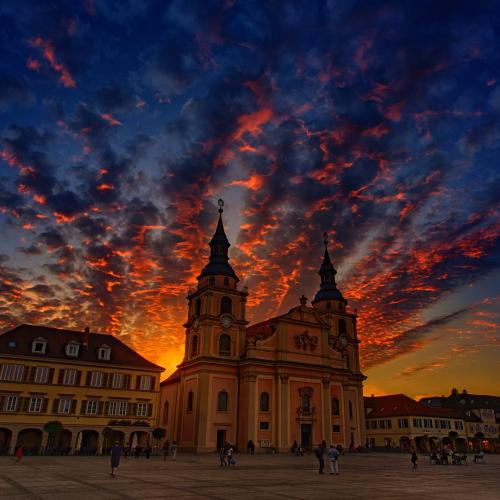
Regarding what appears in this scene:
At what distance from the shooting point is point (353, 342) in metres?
76.8

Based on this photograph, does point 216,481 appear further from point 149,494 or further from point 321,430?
point 321,430

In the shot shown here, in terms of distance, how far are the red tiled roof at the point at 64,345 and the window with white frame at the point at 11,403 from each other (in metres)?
4.54

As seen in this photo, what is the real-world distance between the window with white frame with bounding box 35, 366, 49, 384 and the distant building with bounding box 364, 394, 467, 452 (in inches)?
2291

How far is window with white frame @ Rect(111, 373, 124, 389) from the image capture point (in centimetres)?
5419

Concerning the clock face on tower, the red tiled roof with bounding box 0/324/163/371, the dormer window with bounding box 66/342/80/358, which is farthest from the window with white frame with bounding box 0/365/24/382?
the clock face on tower

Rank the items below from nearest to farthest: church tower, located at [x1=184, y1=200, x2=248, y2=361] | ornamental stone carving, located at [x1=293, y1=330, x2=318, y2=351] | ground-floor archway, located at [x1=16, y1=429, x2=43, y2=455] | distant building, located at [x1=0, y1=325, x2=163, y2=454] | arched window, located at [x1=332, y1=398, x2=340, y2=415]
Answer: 1. distant building, located at [x1=0, y1=325, x2=163, y2=454]
2. ground-floor archway, located at [x1=16, y1=429, x2=43, y2=455]
3. church tower, located at [x1=184, y1=200, x2=248, y2=361]
4. ornamental stone carving, located at [x1=293, y1=330, x2=318, y2=351]
5. arched window, located at [x1=332, y1=398, x2=340, y2=415]

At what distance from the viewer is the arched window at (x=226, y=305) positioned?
62.2 m

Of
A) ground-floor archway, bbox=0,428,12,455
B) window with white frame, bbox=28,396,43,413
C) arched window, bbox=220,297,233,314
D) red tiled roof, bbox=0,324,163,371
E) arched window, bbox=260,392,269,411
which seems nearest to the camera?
ground-floor archway, bbox=0,428,12,455

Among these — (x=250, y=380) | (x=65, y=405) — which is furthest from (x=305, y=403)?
(x=65, y=405)

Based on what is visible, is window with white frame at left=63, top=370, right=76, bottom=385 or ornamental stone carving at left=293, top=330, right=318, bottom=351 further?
ornamental stone carving at left=293, top=330, right=318, bottom=351

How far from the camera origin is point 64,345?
178 ft

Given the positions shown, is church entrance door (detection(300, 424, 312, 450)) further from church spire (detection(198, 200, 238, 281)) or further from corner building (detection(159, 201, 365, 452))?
church spire (detection(198, 200, 238, 281))

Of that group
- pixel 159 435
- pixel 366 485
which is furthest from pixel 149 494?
pixel 159 435

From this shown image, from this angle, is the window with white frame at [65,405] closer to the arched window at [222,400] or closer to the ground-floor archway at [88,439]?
the ground-floor archway at [88,439]
